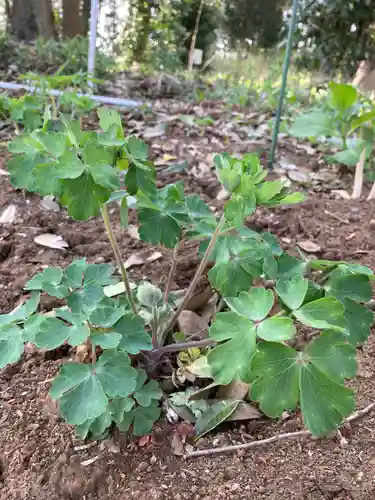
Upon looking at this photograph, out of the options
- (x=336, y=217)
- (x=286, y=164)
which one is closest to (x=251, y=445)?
(x=336, y=217)

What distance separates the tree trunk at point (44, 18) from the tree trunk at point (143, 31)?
0.97 meters

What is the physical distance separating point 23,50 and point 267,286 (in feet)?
13.8

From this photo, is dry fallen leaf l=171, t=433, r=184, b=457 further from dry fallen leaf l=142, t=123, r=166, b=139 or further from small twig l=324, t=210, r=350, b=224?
dry fallen leaf l=142, t=123, r=166, b=139

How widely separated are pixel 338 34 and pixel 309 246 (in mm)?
4860

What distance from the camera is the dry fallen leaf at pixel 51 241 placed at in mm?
1575

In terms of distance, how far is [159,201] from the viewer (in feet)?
3.22

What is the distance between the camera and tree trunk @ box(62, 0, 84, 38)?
5.50m

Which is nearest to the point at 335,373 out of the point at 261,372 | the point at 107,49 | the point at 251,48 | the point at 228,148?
the point at 261,372

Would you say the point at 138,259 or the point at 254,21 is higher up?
the point at 254,21

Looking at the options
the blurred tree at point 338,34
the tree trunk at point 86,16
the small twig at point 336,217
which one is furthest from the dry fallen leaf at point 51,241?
the blurred tree at point 338,34

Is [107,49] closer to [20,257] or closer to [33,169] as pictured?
[20,257]

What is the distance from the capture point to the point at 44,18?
19.0 ft

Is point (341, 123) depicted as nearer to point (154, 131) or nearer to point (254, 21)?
point (154, 131)

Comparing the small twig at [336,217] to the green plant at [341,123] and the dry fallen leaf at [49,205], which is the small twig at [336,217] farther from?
the dry fallen leaf at [49,205]
